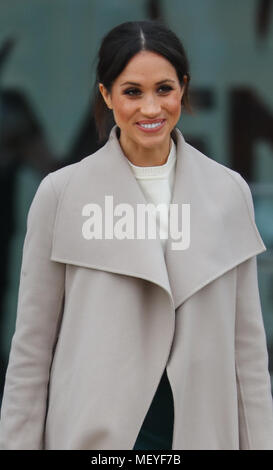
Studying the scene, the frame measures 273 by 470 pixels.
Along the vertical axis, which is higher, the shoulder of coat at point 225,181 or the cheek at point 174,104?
the cheek at point 174,104

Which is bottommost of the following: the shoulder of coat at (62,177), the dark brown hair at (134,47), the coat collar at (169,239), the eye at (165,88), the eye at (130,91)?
the coat collar at (169,239)

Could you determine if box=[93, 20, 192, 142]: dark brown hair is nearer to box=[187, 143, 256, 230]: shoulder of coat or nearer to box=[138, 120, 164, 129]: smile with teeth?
box=[138, 120, 164, 129]: smile with teeth

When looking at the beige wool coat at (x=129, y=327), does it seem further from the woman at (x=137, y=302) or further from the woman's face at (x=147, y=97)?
the woman's face at (x=147, y=97)

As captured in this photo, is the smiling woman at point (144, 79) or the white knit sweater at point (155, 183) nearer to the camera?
the smiling woman at point (144, 79)

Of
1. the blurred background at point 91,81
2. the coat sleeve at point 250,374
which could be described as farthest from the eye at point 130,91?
the blurred background at point 91,81

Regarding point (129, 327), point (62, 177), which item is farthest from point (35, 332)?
point (62, 177)

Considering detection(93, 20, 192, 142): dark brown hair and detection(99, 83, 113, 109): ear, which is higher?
detection(93, 20, 192, 142): dark brown hair

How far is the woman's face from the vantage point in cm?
227

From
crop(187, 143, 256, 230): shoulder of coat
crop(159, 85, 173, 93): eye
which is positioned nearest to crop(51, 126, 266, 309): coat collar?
crop(187, 143, 256, 230): shoulder of coat

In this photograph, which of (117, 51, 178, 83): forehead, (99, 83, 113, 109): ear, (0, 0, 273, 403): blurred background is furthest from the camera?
(0, 0, 273, 403): blurred background

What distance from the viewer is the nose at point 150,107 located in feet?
7.46

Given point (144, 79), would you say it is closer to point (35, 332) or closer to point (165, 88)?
point (165, 88)

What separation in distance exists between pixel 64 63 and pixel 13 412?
13.3 ft

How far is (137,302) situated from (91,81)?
153 inches
